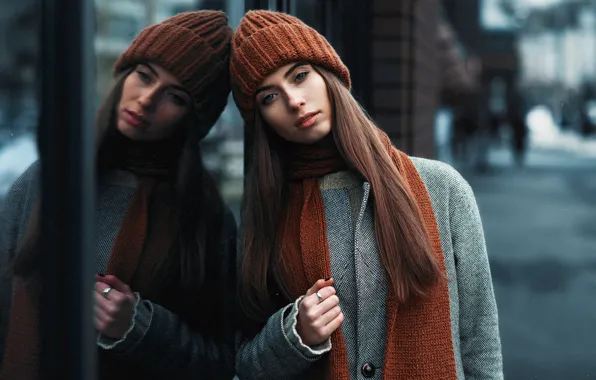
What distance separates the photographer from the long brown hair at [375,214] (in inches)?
77.6

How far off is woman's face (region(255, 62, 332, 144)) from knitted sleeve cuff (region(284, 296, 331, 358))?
37cm

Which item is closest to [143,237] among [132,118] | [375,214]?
[132,118]

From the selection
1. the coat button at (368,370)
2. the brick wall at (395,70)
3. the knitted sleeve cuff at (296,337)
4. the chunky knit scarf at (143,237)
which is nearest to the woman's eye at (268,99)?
the chunky knit scarf at (143,237)

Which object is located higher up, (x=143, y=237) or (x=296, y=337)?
(x=143, y=237)

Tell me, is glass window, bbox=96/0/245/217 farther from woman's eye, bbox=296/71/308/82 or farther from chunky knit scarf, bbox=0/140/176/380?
woman's eye, bbox=296/71/308/82

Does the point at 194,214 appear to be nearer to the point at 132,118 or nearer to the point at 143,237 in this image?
the point at 143,237

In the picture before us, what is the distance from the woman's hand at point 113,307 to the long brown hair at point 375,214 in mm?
253

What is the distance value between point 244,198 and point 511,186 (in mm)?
14561

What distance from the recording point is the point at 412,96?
13.5 feet

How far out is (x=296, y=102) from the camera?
2.00 metres

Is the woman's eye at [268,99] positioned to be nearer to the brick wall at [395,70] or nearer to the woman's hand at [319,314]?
the woman's hand at [319,314]

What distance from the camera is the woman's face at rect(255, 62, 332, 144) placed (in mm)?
2014

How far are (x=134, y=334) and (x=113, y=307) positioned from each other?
0.09m

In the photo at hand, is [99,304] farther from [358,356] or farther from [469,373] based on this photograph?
[469,373]
